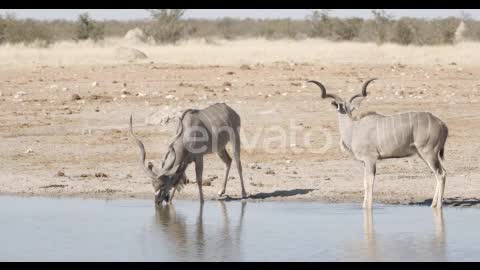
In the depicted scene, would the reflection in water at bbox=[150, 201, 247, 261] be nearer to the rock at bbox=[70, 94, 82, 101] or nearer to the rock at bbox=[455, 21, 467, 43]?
the rock at bbox=[70, 94, 82, 101]

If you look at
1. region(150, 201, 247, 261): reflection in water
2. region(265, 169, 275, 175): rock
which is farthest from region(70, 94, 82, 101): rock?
region(150, 201, 247, 261): reflection in water

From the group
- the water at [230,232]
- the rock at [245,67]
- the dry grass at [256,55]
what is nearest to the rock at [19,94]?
the dry grass at [256,55]

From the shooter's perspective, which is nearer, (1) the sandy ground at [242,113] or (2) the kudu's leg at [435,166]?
(2) the kudu's leg at [435,166]

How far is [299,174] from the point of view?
13750mm

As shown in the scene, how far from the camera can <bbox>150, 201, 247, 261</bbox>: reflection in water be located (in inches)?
359

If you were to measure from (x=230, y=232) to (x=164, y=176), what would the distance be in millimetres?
1661

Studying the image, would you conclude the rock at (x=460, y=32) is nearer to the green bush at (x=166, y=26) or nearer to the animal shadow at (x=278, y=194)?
the green bush at (x=166, y=26)

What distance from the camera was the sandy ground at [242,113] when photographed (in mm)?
13000

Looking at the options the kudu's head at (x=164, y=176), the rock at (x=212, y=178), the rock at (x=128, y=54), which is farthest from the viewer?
the rock at (x=128, y=54)

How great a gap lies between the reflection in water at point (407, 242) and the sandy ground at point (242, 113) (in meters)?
1.17

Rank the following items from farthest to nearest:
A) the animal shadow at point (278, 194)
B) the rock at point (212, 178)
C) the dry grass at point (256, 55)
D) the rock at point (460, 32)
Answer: the rock at point (460, 32)
the dry grass at point (256, 55)
the rock at point (212, 178)
the animal shadow at point (278, 194)

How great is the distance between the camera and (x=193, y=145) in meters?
11.9
